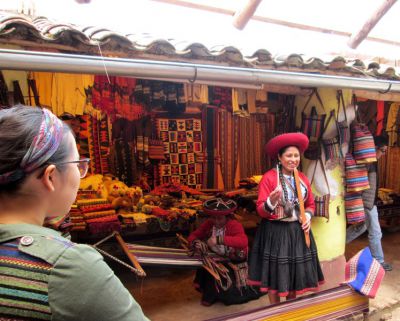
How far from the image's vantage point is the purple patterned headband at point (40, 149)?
0.92 metres

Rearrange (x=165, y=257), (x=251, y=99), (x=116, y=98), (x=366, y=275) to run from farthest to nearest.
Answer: (x=116, y=98) < (x=251, y=99) < (x=165, y=257) < (x=366, y=275)

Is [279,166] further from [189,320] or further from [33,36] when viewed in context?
[33,36]

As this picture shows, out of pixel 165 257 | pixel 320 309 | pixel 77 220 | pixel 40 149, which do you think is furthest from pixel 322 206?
pixel 40 149

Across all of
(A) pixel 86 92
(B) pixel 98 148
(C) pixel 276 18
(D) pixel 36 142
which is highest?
(C) pixel 276 18

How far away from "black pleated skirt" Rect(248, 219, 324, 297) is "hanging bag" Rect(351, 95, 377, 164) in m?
1.30

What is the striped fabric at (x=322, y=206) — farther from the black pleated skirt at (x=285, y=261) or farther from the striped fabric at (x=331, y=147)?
the black pleated skirt at (x=285, y=261)

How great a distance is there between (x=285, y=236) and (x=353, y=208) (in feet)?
4.45

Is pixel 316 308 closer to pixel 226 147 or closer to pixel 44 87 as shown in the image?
pixel 44 87

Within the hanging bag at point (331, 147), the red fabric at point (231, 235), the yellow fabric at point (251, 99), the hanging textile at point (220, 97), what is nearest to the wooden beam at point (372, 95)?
the hanging bag at point (331, 147)

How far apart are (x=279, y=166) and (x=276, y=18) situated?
397 centimetres

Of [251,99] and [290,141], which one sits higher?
[251,99]

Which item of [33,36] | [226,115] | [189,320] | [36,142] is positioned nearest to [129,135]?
[226,115]

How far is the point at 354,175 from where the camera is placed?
423 centimetres

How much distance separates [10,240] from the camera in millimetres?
894
